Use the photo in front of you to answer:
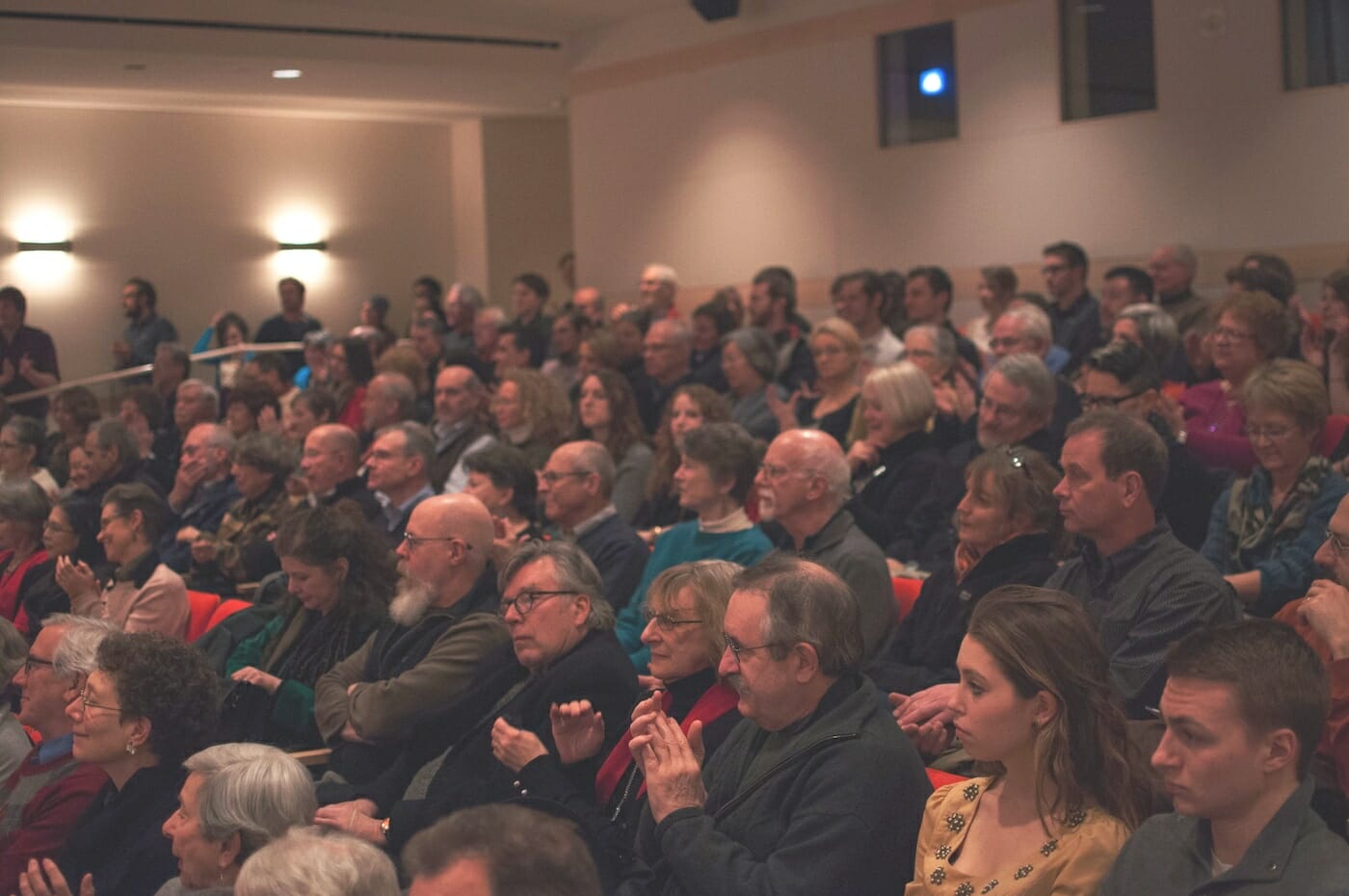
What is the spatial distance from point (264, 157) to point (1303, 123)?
9.97 m

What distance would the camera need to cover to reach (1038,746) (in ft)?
7.57

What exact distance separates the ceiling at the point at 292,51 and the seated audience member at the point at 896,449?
6430mm

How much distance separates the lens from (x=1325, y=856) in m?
1.92

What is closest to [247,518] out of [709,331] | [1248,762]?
[709,331]

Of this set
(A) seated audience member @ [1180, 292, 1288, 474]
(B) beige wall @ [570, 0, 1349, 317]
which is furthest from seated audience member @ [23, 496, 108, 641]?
(B) beige wall @ [570, 0, 1349, 317]

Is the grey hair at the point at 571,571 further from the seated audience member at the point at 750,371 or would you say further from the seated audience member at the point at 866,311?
the seated audience member at the point at 866,311

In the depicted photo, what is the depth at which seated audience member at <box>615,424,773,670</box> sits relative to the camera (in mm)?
4523

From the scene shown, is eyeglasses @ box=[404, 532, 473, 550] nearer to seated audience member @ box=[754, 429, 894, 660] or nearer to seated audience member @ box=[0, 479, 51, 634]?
→ seated audience member @ box=[754, 429, 894, 660]

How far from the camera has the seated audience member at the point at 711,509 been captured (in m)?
4.52

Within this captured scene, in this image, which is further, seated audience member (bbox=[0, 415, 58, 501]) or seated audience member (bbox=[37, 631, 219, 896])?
seated audience member (bbox=[0, 415, 58, 501])

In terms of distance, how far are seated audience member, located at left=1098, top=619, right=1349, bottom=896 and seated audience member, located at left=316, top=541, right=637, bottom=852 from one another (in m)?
1.45

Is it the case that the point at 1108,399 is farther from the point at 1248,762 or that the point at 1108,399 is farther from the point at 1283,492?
the point at 1248,762

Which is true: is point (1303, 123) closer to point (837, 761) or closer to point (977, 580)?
point (977, 580)

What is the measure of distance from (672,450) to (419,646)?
2.20m
